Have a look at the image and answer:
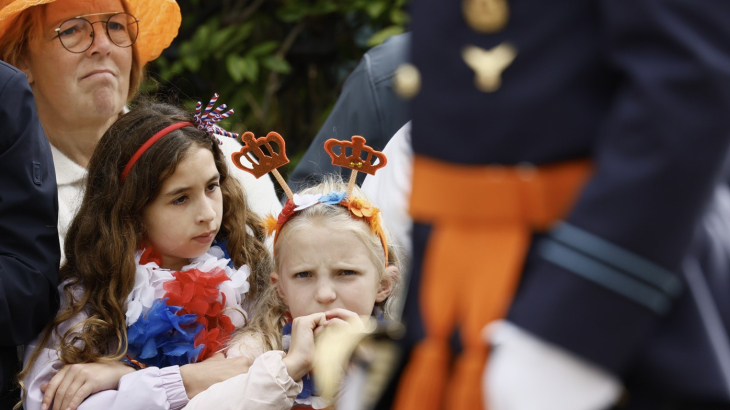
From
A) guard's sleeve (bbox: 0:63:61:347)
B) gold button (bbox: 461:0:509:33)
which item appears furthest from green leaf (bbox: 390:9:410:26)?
gold button (bbox: 461:0:509:33)

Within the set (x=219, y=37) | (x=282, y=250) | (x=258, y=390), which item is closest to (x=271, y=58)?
(x=219, y=37)

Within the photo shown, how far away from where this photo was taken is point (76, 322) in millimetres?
2420

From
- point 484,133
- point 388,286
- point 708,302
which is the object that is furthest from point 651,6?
point 388,286

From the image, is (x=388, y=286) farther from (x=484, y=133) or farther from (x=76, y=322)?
(x=484, y=133)

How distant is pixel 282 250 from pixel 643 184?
166 cm

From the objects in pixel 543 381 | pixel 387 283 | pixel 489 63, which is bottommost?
pixel 387 283

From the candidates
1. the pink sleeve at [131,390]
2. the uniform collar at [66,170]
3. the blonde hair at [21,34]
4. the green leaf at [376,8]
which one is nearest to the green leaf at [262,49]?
the green leaf at [376,8]

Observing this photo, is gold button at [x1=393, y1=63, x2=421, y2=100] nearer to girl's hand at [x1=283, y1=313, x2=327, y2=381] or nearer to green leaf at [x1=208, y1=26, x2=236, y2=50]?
girl's hand at [x1=283, y1=313, x2=327, y2=381]

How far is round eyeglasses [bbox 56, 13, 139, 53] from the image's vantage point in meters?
3.03

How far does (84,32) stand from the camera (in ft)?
10.00

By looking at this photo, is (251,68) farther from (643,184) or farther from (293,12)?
(643,184)

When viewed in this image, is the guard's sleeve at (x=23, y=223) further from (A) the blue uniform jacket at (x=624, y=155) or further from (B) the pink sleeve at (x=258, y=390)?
(A) the blue uniform jacket at (x=624, y=155)

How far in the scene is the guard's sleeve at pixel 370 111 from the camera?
3.01 meters

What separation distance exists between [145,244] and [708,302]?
6.30ft
